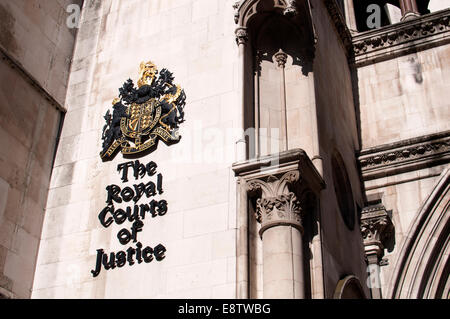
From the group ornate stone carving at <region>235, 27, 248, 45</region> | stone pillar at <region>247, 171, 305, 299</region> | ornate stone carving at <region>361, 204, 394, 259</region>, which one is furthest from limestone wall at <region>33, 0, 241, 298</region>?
ornate stone carving at <region>361, 204, 394, 259</region>

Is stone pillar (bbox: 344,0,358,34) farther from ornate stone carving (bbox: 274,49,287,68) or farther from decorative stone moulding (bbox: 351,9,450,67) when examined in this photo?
ornate stone carving (bbox: 274,49,287,68)

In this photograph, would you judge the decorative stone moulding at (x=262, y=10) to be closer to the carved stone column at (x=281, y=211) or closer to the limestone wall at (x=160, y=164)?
the limestone wall at (x=160, y=164)

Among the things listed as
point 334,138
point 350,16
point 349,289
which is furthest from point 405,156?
point 350,16

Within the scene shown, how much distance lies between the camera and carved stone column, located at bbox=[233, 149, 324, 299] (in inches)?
396

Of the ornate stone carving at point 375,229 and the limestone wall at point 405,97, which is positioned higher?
the limestone wall at point 405,97

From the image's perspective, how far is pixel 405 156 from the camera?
16672mm

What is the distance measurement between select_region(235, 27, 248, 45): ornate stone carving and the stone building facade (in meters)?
0.04

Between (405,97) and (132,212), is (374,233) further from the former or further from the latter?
(132,212)

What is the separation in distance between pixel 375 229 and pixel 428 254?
1.26 m

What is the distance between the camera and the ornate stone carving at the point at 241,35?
12.7m

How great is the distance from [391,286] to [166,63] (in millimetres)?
6839

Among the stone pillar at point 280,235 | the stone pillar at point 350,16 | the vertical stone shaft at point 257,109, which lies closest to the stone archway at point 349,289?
the stone pillar at point 280,235

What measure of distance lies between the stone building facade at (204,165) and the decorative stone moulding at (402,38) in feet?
6.12
